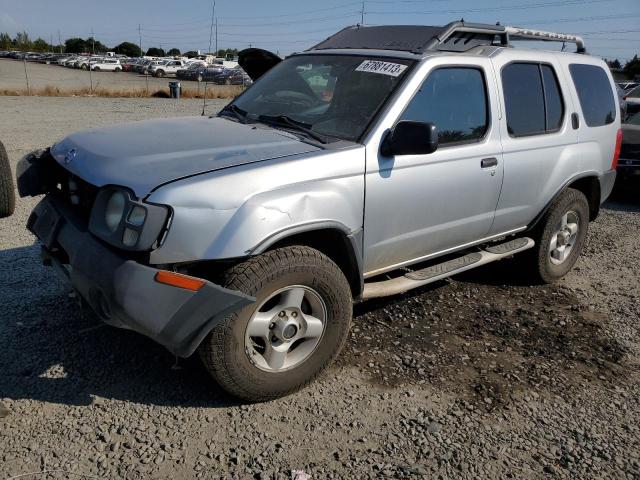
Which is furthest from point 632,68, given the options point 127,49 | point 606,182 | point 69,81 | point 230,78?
point 127,49

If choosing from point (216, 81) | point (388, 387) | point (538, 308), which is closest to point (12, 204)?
point (388, 387)

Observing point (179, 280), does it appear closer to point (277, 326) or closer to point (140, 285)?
point (140, 285)

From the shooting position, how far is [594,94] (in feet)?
16.9

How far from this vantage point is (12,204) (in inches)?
233

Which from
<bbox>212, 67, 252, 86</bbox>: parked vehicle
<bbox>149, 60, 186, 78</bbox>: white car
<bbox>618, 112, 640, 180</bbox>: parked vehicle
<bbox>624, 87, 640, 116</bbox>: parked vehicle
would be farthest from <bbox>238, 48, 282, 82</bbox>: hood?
<bbox>149, 60, 186, 78</bbox>: white car

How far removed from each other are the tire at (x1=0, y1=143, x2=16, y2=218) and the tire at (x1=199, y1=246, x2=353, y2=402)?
3.93 meters

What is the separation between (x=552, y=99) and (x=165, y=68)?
56.9m

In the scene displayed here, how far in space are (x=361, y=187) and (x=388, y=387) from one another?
1.20m

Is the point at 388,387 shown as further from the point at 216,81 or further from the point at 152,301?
the point at 216,81

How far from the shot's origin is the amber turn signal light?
2.63m

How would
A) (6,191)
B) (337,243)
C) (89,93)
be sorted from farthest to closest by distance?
(89,93)
(6,191)
(337,243)

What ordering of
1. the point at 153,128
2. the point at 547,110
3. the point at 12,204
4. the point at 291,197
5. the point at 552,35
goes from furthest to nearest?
the point at 12,204, the point at 552,35, the point at 547,110, the point at 153,128, the point at 291,197

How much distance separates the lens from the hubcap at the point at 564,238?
5.09m

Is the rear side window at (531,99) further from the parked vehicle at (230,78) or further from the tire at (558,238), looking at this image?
the parked vehicle at (230,78)
